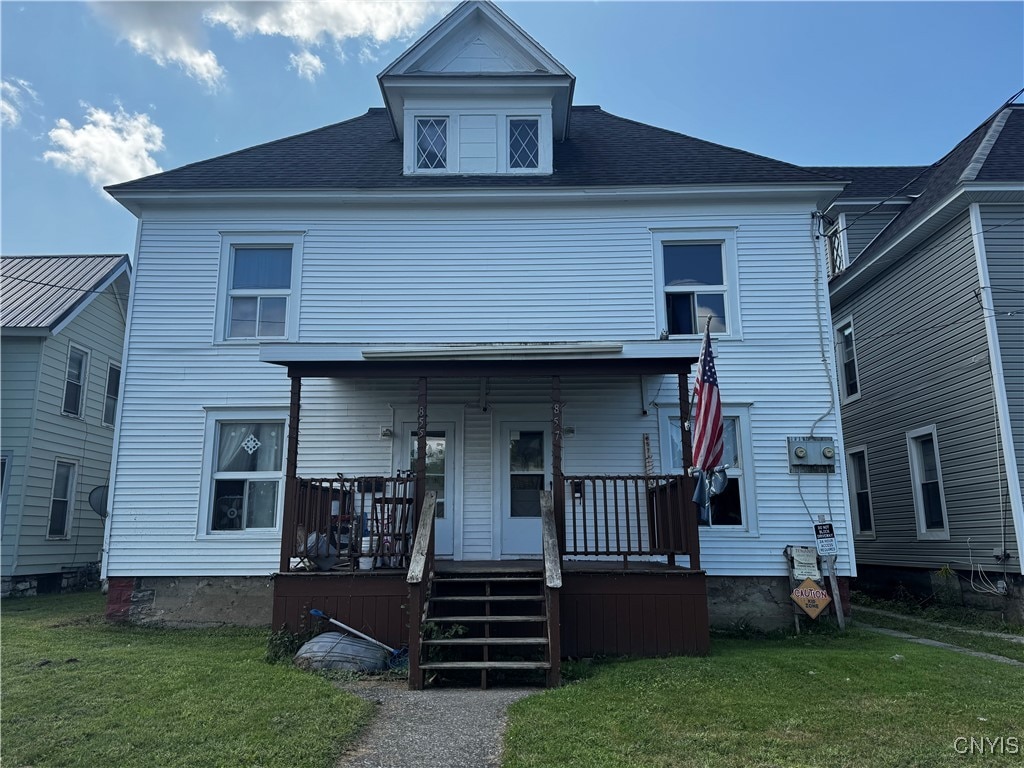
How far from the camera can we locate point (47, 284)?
14242mm

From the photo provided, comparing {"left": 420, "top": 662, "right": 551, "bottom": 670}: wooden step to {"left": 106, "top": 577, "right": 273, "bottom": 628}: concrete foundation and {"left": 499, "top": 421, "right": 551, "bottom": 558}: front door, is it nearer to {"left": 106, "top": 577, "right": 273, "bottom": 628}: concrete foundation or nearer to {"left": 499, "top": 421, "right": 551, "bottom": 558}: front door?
{"left": 499, "top": 421, "right": 551, "bottom": 558}: front door

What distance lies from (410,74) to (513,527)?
6.68 meters

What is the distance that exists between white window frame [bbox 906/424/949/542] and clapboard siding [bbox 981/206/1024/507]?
5.31 ft

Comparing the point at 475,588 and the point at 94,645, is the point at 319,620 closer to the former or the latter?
the point at 475,588

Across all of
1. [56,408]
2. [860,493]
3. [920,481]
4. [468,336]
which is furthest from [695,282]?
[56,408]

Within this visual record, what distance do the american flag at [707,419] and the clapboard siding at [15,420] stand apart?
1181 centimetres

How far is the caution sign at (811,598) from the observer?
8.56 meters

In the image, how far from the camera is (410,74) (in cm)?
1047

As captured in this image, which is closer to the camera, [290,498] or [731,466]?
[290,498]

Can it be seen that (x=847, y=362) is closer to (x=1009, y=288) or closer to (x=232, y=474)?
(x=1009, y=288)

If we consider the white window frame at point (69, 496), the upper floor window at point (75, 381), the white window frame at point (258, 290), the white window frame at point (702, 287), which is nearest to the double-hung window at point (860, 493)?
the white window frame at point (702, 287)

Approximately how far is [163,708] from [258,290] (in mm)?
6100

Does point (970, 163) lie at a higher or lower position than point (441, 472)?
higher

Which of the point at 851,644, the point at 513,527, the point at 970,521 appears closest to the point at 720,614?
the point at 851,644
